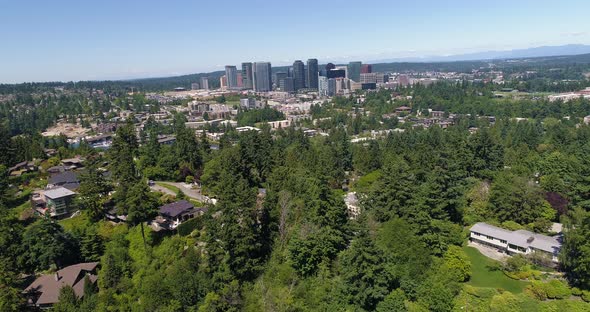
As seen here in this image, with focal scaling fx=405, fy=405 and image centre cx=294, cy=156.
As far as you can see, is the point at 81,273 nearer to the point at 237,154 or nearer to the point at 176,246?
the point at 176,246

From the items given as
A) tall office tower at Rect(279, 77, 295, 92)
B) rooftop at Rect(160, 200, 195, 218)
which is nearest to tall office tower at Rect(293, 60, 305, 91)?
tall office tower at Rect(279, 77, 295, 92)

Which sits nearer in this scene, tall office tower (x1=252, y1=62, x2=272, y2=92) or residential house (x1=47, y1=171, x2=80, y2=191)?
residential house (x1=47, y1=171, x2=80, y2=191)

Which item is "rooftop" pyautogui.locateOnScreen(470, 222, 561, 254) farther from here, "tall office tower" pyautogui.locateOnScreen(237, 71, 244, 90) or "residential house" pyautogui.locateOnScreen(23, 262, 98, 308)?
"tall office tower" pyautogui.locateOnScreen(237, 71, 244, 90)

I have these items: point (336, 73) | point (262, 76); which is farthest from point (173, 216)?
point (262, 76)

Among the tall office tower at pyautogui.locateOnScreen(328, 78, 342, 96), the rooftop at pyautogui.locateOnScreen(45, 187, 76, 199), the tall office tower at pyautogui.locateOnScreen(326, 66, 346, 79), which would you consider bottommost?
the rooftop at pyautogui.locateOnScreen(45, 187, 76, 199)

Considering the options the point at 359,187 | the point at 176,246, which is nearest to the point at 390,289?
the point at 176,246

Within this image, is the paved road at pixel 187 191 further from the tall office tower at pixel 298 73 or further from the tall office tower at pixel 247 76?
the tall office tower at pixel 247 76

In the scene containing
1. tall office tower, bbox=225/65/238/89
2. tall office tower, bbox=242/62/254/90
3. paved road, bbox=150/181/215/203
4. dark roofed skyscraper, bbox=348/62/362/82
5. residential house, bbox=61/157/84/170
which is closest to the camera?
paved road, bbox=150/181/215/203
